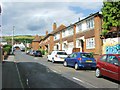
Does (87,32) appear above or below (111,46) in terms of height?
above

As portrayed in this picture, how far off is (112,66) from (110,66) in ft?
0.75

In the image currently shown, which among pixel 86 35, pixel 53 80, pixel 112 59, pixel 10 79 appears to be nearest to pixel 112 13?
pixel 112 59

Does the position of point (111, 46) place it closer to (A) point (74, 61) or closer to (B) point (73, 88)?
(A) point (74, 61)

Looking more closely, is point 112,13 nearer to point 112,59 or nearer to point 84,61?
point 84,61

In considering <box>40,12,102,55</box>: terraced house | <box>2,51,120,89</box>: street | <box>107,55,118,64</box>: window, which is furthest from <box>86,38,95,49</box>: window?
<box>107,55,118,64</box>: window

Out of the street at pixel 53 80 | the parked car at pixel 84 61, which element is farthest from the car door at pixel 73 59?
the street at pixel 53 80

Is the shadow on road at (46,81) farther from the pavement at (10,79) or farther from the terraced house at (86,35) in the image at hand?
the terraced house at (86,35)

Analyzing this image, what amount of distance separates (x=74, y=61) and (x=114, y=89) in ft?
35.6

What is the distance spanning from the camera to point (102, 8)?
23531 mm

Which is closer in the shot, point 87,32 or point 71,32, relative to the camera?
point 87,32

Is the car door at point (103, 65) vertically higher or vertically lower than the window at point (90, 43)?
lower

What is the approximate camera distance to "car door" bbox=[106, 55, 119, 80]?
13.5 meters

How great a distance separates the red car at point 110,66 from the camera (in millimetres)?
13538

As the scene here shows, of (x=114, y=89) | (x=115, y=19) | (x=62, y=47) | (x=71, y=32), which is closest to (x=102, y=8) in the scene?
(x=115, y=19)
